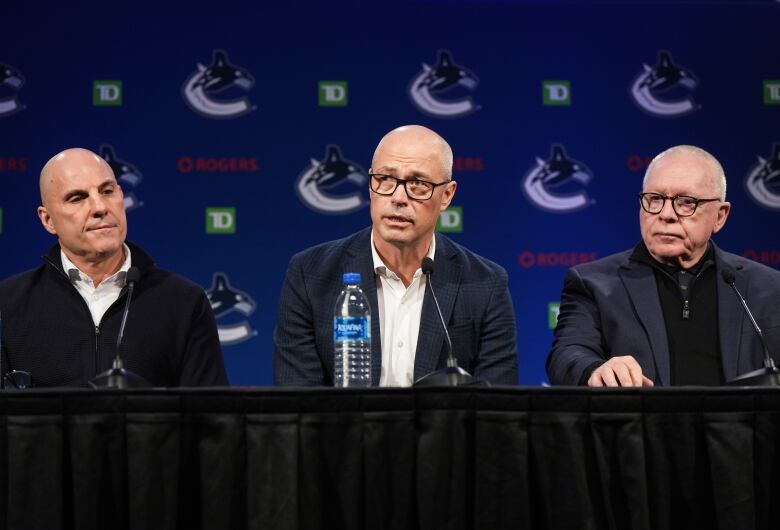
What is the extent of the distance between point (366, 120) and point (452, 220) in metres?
0.66

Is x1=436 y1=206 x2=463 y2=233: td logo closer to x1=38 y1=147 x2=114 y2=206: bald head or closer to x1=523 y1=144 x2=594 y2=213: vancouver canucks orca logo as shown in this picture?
x1=523 y1=144 x2=594 y2=213: vancouver canucks orca logo

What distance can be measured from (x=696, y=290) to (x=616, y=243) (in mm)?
1879

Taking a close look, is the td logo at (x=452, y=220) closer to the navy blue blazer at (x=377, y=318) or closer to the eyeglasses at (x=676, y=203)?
the navy blue blazer at (x=377, y=318)

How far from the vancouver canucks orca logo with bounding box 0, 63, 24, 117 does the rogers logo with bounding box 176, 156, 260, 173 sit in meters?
0.84

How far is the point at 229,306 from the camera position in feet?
15.9

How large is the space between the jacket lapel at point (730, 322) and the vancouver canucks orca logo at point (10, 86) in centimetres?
344

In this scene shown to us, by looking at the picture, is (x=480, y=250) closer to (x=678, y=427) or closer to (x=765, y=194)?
(x=765, y=194)

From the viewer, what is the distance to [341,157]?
4.93m

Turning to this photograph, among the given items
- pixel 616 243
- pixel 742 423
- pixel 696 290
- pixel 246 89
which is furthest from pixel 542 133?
pixel 742 423

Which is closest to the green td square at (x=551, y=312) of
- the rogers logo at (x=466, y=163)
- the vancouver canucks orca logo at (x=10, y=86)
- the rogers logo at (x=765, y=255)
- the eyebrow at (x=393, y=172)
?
the rogers logo at (x=466, y=163)

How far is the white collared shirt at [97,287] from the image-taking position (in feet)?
10.1

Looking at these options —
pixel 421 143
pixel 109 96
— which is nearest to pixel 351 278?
pixel 421 143

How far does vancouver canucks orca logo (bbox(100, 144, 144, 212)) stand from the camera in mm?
4859

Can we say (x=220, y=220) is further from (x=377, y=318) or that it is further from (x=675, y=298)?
(x=675, y=298)
